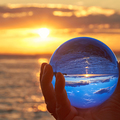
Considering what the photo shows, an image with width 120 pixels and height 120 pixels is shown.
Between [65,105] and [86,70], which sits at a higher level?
[86,70]

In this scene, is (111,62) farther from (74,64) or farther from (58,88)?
(58,88)

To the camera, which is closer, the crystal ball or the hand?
the hand

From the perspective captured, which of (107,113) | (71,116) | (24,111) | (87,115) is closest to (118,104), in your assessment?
(107,113)

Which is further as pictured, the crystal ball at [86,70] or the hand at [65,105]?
the crystal ball at [86,70]
